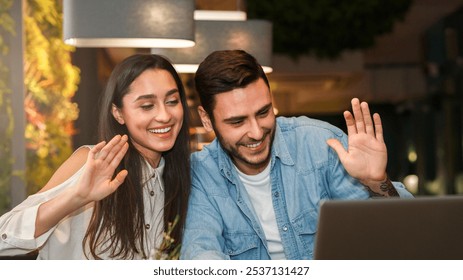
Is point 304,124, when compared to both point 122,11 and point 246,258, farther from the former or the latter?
point 122,11

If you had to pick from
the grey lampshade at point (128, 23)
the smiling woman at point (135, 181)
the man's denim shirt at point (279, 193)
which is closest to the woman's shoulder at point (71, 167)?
the smiling woman at point (135, 181)

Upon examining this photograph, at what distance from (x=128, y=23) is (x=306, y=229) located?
86 centimetres

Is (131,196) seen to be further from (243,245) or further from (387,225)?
(387,225)

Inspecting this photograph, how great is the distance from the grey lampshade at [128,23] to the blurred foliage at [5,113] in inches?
33.9

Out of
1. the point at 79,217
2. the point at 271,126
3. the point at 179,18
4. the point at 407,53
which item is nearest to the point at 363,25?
the point at 179,18

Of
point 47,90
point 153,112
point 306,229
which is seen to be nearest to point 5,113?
point 47,90

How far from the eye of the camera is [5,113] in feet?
10.8

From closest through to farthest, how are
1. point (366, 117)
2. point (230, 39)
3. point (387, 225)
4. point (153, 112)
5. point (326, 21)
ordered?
point (387, 225)
point (366, 117)
point (153, 112)
point (230, 39)
point (326, 21)

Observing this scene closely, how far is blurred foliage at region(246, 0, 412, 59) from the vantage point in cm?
414

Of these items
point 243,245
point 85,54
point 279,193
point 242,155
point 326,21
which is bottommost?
point 243,245

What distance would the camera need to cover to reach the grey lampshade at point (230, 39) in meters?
2.74
